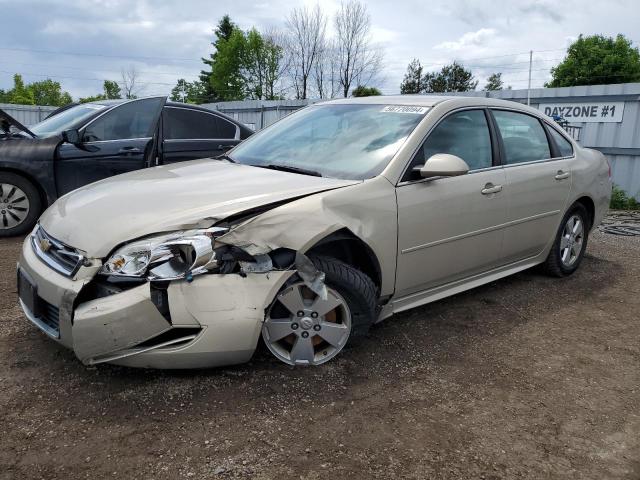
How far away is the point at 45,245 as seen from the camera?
9.41 feet

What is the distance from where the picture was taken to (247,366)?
2.95 meters

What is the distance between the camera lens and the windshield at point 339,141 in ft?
10.8

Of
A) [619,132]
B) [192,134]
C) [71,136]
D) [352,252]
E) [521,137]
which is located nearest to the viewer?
[352,252]

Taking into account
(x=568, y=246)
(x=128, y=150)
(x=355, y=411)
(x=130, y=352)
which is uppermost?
(x=128, y=150)

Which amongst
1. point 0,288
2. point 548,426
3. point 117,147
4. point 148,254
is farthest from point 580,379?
point 117,147

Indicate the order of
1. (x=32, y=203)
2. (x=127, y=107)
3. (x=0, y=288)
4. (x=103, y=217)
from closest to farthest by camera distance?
(x=103, y=217)
(x=0, y=288)
(x=32, y=203)
(x=127, y=107)

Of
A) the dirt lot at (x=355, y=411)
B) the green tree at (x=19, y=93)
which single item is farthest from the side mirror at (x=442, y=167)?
the green tree at (x=19, y=93)

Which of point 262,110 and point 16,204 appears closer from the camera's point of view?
point 16,204

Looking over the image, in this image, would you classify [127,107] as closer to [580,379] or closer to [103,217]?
[103,217]

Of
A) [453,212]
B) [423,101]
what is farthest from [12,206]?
[453,212]

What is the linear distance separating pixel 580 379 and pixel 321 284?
5.11 feet

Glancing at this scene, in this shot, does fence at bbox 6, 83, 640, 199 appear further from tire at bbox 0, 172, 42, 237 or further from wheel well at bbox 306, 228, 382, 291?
tire at bbox 0, 172, 42, 237

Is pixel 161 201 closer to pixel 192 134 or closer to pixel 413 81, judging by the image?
pixel 192 134

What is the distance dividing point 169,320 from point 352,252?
1117 mm
